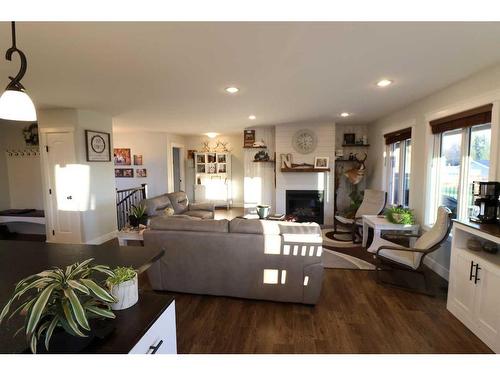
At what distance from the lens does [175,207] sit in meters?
5.40

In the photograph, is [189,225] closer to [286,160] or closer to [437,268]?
[437,268]

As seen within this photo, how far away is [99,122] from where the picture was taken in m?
4.76

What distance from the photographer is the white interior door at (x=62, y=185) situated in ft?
14.3

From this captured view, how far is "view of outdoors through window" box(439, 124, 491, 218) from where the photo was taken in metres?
2.79

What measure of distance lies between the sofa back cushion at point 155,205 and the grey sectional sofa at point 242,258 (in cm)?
198

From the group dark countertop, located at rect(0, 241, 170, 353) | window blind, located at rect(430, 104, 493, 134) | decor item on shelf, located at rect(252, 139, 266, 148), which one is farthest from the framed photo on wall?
window blind, located at rect(430, 104, 493, 134)

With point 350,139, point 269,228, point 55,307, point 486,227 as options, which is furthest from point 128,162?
point 486,227

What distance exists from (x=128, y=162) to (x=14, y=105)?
6.75 meters

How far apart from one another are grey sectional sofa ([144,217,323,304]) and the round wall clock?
12.5 feet

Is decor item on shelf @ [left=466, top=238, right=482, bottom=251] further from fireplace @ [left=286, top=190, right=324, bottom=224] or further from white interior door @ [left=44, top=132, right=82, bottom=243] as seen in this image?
white interior door @ [left=44, top=132, right=82, bottom=243]

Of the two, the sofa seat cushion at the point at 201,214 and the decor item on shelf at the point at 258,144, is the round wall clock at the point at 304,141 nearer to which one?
the decor item on shelf at the point at 258,144

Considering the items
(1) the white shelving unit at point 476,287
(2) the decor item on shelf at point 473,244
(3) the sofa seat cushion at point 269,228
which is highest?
(3) the sofa seat cushion at point 269,228

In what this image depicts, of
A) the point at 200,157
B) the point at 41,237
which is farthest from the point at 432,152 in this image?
the point at 41,237

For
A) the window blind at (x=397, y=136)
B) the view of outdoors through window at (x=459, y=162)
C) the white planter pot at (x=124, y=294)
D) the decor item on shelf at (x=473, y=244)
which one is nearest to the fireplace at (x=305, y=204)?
the window blind at (x=397, y=136)
